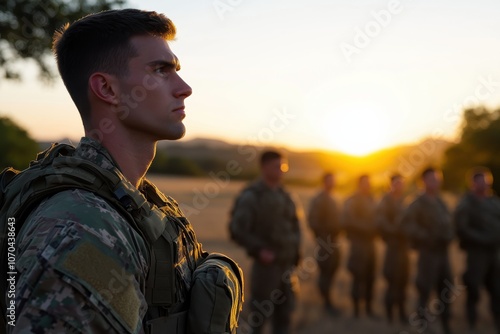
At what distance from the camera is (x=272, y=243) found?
22.9 ft

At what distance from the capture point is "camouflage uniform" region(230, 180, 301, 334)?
22.5 ft

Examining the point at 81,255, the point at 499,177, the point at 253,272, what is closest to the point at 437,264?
the point at 253,272

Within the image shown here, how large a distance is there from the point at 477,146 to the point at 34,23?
59.6ft

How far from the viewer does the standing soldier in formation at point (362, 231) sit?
10.7 metres

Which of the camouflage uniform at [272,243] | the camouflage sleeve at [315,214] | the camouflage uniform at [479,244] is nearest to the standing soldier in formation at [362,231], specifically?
the camouflage sleeve at [315,214]

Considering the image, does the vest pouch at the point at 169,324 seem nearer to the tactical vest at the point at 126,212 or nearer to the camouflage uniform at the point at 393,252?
the tactical vest at the point at 126,212

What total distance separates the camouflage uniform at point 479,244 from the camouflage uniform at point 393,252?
1.05 m

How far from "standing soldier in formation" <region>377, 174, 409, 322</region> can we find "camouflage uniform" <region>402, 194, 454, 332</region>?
2.81ft

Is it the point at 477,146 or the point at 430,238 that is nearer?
the point at 430,238

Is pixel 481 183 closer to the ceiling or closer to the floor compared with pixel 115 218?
closer to the ceiling

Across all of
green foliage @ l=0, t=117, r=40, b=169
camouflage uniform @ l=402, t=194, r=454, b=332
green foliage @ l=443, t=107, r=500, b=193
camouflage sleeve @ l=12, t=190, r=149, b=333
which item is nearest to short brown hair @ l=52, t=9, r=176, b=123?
camouflage sleeve @ l=12, t=190, r=149, b=333

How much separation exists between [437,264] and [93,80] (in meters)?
7.81

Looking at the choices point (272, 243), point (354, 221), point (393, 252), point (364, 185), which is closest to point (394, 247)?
point (393, 252)

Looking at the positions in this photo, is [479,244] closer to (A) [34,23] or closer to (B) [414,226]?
(B) [414,226]
